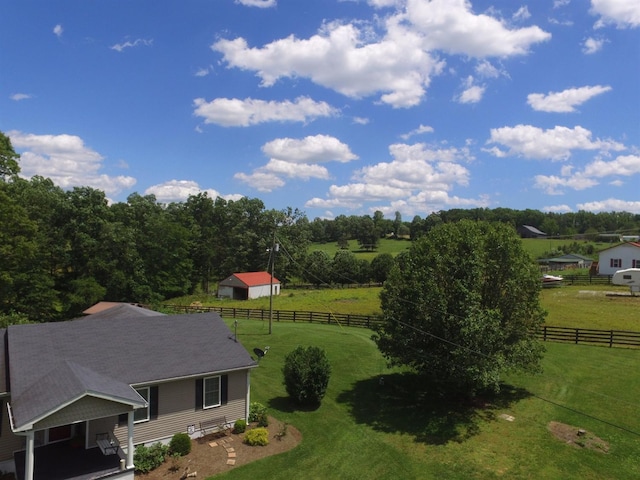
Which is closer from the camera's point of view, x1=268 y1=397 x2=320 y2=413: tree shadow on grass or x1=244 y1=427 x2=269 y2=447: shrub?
x1=244 y1=427 x2=269 y2=447: shrub

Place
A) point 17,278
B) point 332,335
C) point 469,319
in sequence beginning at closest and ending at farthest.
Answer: point 469,319 → point 332,335 → point 17,278

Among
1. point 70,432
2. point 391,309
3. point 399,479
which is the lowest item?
point 399,479

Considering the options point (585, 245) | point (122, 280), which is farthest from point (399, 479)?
point (585, 245)

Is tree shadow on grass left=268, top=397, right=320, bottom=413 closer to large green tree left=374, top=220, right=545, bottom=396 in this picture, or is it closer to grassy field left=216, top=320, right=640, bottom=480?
grassy field left=216, top=320, right=640, bottom=480

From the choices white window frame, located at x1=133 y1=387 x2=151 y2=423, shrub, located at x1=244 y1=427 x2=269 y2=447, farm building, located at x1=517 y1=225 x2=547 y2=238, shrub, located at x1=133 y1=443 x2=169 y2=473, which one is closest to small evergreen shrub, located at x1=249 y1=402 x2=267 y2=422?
shrub, located at x1=244 y1=427 x2=269 y2=447

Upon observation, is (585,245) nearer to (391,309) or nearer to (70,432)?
(391,309)
